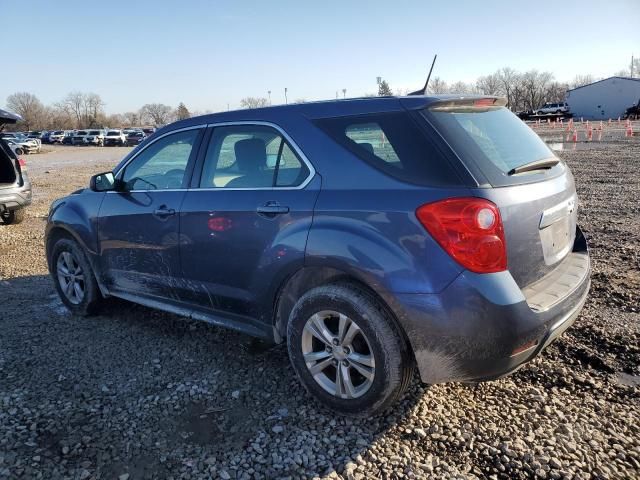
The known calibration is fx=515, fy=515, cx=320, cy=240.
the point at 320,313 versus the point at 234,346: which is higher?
the point at 320,313

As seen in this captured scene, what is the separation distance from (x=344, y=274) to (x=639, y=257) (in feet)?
13.9

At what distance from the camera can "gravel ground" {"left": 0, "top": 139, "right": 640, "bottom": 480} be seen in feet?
8.46

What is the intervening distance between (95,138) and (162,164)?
57.6 m

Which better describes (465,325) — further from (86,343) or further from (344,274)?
(86,343)

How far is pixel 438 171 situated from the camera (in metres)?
2.56

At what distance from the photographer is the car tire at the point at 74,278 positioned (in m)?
4.61

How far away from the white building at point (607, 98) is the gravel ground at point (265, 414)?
261ft

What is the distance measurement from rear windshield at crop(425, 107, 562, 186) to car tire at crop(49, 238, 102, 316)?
3.39 metres

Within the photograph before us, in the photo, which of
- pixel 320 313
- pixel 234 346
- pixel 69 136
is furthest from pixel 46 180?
pixel 69 136

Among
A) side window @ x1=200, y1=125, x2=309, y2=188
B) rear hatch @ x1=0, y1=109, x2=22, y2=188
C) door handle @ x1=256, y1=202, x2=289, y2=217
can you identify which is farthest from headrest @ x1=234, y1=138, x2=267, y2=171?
rear hatch @ x1=0, y1=109, x2=22, y2=188

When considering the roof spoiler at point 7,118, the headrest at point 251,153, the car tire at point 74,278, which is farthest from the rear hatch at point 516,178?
the roof spoiler at point 7,118

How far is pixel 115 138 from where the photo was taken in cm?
5341

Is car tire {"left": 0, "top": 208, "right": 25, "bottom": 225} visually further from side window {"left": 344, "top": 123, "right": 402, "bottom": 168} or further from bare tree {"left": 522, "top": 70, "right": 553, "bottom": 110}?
bare tree {"left": 522, "top": 70, "right": 553, "bottom": 110}

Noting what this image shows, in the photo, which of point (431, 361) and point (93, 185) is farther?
point (93, 185)
